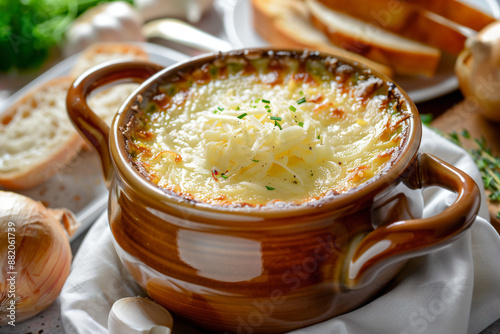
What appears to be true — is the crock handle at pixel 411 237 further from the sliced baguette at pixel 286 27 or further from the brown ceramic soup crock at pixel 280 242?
the sliced baguette at pixel 286 27

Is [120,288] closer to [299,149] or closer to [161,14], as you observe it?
[299,149]

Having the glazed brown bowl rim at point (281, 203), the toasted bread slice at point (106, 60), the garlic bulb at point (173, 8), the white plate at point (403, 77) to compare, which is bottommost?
the toasted bread slice at point (106, 60)

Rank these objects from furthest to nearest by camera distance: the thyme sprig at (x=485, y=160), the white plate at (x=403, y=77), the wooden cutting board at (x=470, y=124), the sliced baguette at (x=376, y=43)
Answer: the sliced baguette at (x=376, y=43) → the white plate at (x=403, y=77) → the wooden cutting board at (x=470, y=124) → the thyme sprig at (x=485, y=160)

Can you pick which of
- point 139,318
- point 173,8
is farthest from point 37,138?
point 139,318

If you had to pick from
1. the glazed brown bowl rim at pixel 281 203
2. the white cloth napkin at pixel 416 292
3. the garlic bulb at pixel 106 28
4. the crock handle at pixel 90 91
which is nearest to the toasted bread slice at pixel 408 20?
the garlic bulb at pixel 106 28

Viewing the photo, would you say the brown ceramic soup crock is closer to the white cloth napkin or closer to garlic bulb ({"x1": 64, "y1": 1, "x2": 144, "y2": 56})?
the white cloth napkin

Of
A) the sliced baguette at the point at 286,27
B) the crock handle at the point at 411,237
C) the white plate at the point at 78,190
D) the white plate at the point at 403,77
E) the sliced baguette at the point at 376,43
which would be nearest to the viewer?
the crock handle at the point at 411,237

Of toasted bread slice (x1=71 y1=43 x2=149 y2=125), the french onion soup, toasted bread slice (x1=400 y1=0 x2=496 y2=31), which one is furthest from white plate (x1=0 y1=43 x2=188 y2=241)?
toasted bread slice (x1=400 y1=0 x2=496 y2=31)

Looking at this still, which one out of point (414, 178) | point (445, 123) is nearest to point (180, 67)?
point (414, 178)
